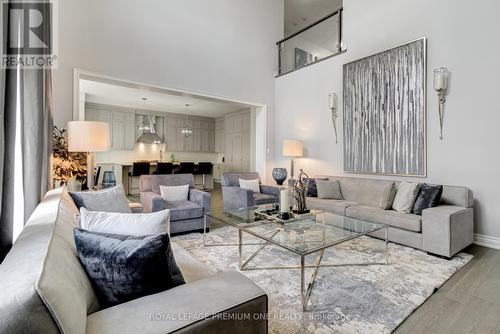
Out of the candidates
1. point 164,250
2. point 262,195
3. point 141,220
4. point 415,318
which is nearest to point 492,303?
point 415,318

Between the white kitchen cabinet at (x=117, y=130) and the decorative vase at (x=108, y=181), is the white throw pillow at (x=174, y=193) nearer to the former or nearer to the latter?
the decorative vase at (x=108, y=181)

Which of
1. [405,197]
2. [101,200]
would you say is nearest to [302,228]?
[405,197]

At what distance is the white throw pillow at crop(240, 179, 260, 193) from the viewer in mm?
4711

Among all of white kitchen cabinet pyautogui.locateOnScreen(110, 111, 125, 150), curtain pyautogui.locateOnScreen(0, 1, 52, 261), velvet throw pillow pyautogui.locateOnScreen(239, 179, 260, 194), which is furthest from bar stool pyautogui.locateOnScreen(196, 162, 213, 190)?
curtain pyautogui.locateOnScreen(0, 1, 52, 261)

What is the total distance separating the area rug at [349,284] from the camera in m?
1.69

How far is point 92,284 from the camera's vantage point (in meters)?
1.01

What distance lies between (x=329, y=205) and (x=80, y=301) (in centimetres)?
350

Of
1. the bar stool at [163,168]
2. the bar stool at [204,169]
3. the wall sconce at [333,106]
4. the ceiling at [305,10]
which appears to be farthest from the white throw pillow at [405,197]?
the bar stool at [204,169]

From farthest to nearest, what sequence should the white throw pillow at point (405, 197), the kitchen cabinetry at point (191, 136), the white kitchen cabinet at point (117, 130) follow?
the kitchen cabinetry at point (191, 136)
the white kitchen cabinet at point (117, 130)
the white throw pillow at point (405, 197)

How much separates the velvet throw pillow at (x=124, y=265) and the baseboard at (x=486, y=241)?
387 centimetres

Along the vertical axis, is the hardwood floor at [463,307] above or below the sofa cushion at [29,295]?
below

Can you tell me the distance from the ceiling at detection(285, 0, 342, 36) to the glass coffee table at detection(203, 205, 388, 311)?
558cm

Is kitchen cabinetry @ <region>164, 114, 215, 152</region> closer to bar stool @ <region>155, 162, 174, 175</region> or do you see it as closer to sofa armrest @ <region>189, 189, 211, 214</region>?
bar stool @ <region>155, 162, 174, 175</region>

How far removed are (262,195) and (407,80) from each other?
9.44ft
